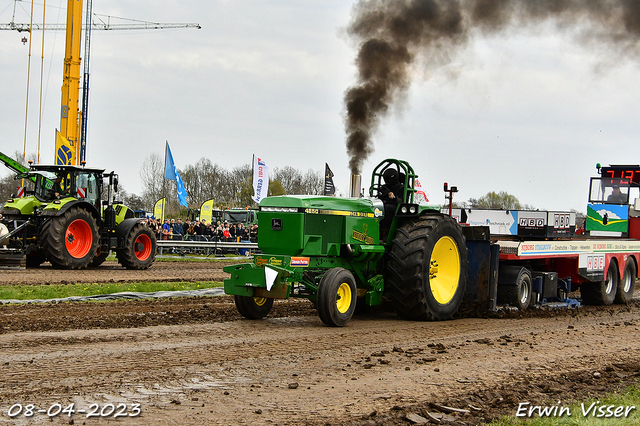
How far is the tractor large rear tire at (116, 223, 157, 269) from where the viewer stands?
58.6ft

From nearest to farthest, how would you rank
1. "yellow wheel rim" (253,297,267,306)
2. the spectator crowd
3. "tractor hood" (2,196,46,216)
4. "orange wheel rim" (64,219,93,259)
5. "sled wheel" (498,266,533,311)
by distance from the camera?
1. "yellow wheel rim" (253,297,267,306)
2. "sled wheel" (498,266,533,311)
3. "tractor hood" (2,196,46,216)
4. "orange wheel rim" (64,219,93,259)
5. the spectator crowd

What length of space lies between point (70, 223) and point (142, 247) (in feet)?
8.60

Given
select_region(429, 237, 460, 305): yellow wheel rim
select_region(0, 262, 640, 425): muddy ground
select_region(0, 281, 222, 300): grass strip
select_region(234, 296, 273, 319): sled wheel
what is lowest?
select_region(0, 281, 222, 300): grass strip

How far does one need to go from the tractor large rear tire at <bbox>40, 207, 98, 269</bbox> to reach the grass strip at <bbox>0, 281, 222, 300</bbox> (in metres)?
3.10

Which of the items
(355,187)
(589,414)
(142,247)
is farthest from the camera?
(142,247)

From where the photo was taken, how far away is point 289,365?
21.2 ft

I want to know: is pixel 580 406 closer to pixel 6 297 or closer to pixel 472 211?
pixel 6 297

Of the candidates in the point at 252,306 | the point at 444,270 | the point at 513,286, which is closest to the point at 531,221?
the point at 513,286

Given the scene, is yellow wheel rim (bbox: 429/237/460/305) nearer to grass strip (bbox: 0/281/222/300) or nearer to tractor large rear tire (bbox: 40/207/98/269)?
grass strip (bbox: 0/281/222/300)

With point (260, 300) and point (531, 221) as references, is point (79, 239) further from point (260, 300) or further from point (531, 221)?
point (531, 221)

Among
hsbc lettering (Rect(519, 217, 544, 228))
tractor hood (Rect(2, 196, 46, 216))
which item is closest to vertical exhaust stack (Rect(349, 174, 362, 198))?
hsbc lettering (Rect(519, 217, 544, 228))

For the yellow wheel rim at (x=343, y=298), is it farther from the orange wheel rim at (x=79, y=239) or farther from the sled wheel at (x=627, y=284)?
the orange wheel rim at (x=79, y=239)

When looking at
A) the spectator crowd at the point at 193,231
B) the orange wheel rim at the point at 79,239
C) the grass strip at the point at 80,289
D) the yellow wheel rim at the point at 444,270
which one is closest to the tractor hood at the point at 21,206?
the orange wheel rim at the point at 79,239

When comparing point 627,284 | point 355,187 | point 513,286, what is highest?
point 355,187
